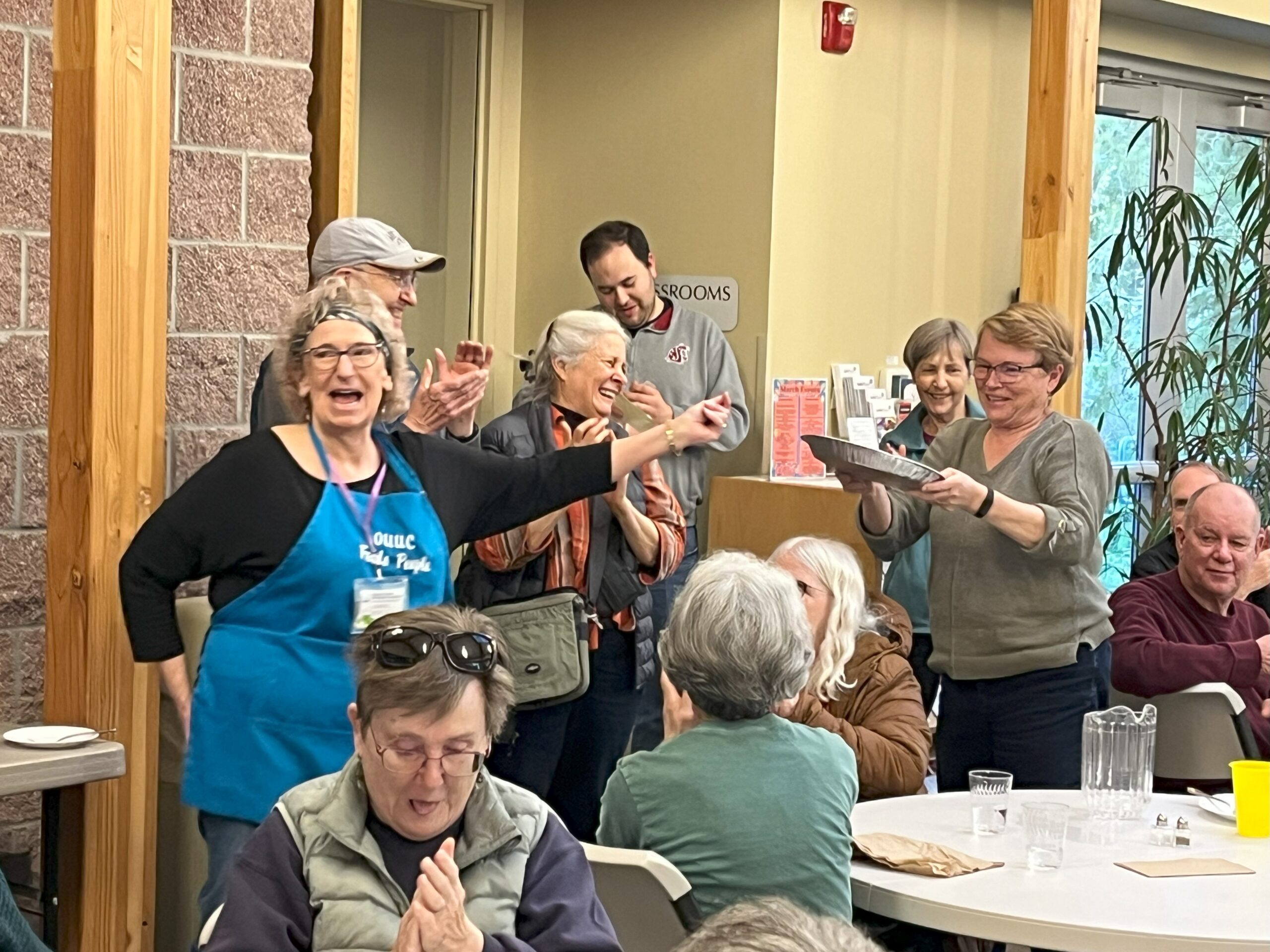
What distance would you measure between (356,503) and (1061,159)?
319 centimetres

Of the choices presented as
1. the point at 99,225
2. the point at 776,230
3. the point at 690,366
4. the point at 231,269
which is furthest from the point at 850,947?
the point at 776,230

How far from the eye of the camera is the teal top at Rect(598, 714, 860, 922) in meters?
2.51

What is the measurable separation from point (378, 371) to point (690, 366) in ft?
7.77

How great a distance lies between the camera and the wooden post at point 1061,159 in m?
5.40

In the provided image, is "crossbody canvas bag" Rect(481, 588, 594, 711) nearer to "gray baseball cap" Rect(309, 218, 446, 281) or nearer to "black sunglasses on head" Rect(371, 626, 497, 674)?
"gray baseball cap" Rect(309, 218, 446, 281)

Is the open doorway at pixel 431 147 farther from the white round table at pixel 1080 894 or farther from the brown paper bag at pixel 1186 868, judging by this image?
the brown paper bag at pixel 1186 868

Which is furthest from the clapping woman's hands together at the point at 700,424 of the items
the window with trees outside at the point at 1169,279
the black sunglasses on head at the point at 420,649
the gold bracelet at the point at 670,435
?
the window with trees outside at the point at 1169,279

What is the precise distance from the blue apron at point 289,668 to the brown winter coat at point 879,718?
846mm

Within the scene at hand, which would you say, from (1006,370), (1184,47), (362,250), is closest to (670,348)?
(1006,370)

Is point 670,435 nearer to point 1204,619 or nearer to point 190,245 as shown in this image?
point 190,245

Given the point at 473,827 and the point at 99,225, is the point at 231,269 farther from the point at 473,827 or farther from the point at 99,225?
the point at 473,827

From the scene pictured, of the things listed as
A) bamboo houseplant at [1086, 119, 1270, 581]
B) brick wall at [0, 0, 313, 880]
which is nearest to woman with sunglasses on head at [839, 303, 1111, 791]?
brick wall at [0, 0, 313, 880]

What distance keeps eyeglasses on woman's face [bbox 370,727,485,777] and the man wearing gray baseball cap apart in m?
1.40

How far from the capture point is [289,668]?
2889 millimetres
